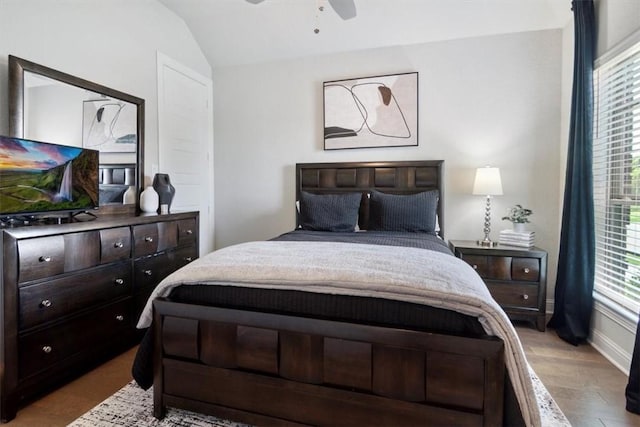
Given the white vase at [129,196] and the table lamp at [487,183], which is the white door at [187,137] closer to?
the white vase at [129,196]

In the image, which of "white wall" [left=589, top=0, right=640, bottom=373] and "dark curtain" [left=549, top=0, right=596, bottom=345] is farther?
"dark curtain" [left=549, top=0, right=596, bottom=345]

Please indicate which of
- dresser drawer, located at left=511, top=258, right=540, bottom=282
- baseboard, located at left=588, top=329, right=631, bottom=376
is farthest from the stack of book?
baseboard, located at left=588, top=329, right=631, bottom=376

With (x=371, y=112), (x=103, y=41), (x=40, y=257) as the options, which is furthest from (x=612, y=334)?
(x=103, y=41)

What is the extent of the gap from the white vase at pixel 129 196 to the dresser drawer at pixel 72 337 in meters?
0.96

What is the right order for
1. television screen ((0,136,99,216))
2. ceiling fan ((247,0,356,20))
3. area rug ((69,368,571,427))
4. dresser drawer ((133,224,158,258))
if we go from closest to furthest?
area rug ((69,368,571,427)) → television screen ((0,136,99,216)) → ceiling fan ((247,0,356,20)) → dresser drawer ((133,224,158,258))

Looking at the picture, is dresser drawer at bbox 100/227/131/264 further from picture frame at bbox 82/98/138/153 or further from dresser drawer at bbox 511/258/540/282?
dresser drawer at bbox 511/258/540/282

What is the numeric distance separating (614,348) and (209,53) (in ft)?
15.4

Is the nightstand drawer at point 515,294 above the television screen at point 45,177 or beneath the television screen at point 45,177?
beneath

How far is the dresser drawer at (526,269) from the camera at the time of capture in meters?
2.82

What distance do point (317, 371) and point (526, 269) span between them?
228cm

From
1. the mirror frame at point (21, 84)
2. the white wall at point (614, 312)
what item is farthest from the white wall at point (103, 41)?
the white wall at point (614, 312)

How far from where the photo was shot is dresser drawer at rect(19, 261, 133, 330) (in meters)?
1.76

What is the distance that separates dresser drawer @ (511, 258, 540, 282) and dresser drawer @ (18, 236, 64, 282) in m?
3.29

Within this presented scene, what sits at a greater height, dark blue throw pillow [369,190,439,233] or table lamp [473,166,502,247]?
table lamp [473,166,502,247]
